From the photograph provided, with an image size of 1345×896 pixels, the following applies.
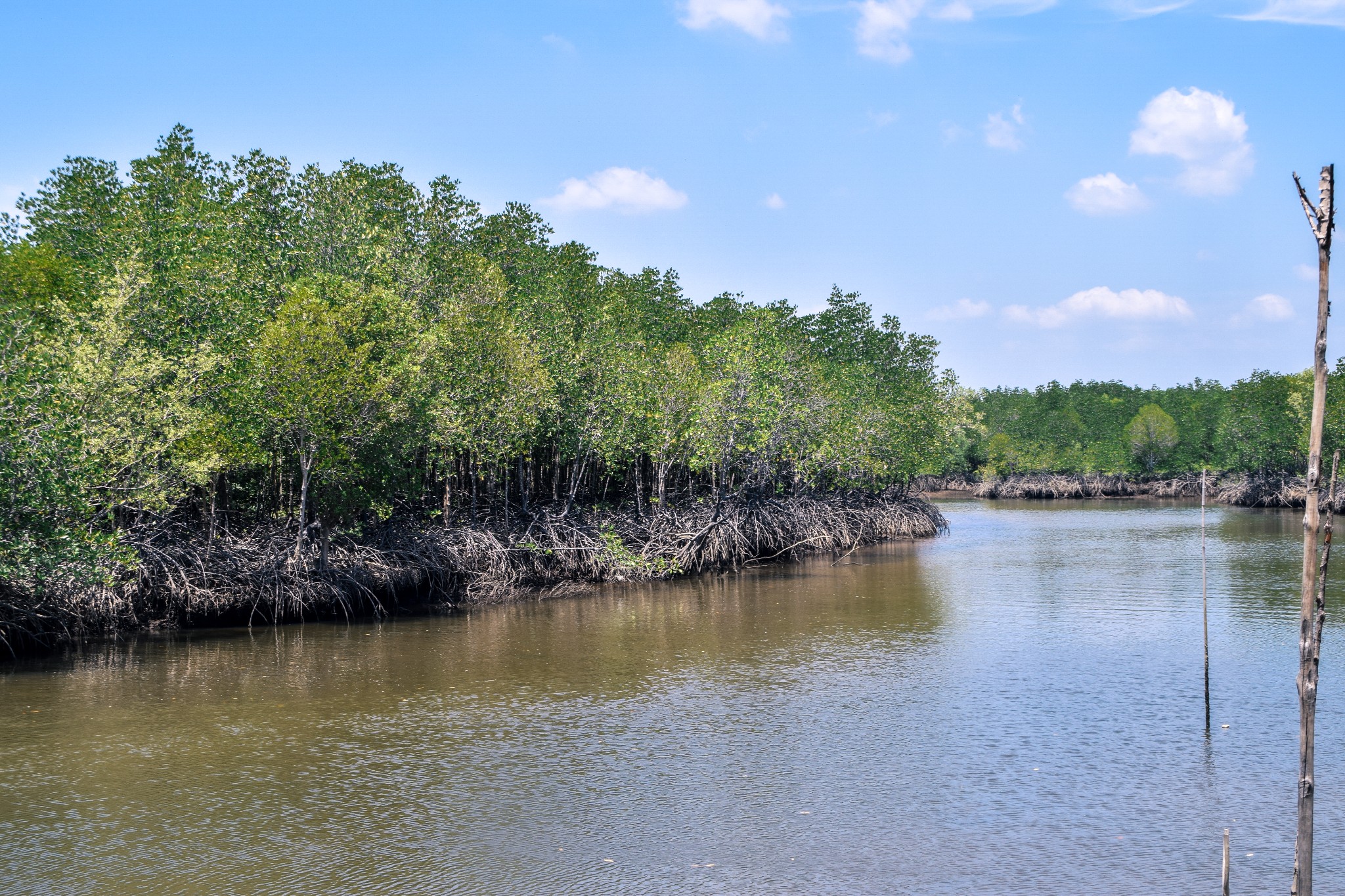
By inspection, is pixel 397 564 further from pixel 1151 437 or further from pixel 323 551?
pixel 1151 437

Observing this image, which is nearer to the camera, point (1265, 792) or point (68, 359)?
point (1265, 792)

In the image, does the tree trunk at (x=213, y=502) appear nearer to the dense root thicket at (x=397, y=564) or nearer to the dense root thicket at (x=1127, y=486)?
the dense root thicket at (x=397, y=564)

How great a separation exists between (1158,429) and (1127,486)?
466 centimetres

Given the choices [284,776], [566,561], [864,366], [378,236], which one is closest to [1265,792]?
[284,776]

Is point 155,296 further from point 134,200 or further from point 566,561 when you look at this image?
point 566,561

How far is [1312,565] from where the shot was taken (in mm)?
4949

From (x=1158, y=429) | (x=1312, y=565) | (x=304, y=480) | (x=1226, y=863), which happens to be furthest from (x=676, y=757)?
(x=1158, y=429)

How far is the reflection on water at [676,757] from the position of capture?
7.98 meters

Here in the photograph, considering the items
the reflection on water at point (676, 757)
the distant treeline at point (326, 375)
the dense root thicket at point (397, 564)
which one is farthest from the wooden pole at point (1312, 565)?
the dense root thicket at point (397, 564)

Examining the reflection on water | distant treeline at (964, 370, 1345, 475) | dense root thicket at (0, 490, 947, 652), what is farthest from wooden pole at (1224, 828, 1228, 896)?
distant treeline at (964, 370, 1345, 475)

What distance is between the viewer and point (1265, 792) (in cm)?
941

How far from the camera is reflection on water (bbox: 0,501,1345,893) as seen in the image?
7980 millimetres

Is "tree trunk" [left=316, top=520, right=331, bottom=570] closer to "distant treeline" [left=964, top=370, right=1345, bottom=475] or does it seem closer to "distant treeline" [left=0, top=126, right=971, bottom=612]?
"distant treeline" [left=0, top=126, right=971, bottom=612]

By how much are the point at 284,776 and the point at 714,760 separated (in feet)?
14.5
